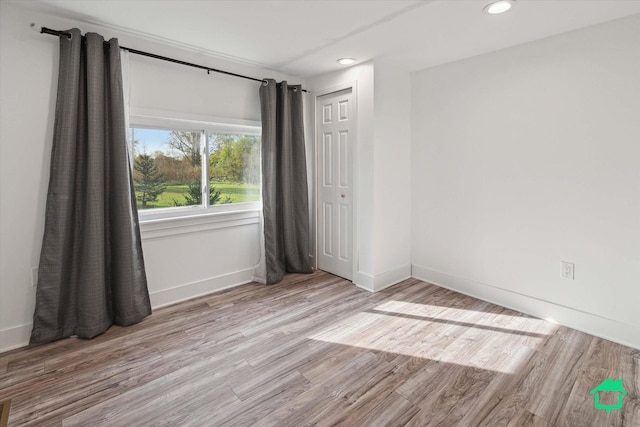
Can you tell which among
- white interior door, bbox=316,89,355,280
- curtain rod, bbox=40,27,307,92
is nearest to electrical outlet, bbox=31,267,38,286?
curtain rod, bbox=40,27,307,92

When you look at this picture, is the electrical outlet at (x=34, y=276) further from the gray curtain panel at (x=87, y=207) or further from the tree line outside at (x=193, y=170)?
the tree line outside at (x=193, y=170)

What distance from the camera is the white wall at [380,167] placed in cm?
319

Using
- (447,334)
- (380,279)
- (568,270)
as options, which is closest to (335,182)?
(380,279)

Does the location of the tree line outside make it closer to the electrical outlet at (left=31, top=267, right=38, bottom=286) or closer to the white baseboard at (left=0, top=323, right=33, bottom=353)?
the electrical outlet at (left=31, top=267, right=38, bottom=286)

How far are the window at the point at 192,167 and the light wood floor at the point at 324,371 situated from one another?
1006 mm

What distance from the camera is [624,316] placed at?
7.47ft

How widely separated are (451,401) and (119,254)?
2.48 metres

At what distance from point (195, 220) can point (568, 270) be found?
3.19 meters

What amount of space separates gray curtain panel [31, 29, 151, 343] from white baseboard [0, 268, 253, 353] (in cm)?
11

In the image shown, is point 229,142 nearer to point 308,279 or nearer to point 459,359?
point 308,279

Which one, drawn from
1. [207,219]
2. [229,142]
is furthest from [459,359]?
[229,142]

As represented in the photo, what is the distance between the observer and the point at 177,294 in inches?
118

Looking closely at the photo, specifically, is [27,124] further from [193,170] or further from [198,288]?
[198,288]

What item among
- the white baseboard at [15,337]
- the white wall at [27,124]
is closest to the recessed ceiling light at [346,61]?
the white wall at [27,124]
